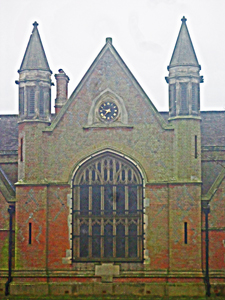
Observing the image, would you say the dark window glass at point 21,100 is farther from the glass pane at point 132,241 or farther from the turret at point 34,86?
the glass pane at point 132,241

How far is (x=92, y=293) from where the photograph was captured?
29641 millimetres

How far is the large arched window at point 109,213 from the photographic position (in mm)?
30109

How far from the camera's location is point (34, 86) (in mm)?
31281

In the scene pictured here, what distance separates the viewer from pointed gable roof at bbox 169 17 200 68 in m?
30.8

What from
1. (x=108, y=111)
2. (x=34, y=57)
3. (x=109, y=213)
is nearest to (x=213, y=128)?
(x=108, y=111)

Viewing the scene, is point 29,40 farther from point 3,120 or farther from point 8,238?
point 8,238

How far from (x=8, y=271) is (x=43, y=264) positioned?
1821 millimetres

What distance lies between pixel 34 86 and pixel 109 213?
7.38m

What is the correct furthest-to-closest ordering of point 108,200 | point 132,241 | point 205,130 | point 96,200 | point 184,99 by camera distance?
point 205,130 < point 184,99 < point 96,200 < point 108,200 < point 132,241

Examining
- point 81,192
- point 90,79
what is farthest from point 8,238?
point 90,79

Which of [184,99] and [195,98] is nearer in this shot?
[184,99]

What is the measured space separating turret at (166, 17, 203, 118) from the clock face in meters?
2.77

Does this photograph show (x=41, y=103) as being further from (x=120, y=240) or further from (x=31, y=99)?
(x=120, y=240)

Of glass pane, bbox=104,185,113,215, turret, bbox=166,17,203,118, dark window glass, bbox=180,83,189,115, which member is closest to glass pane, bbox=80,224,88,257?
glass pane, bbox=104,185,113,215
